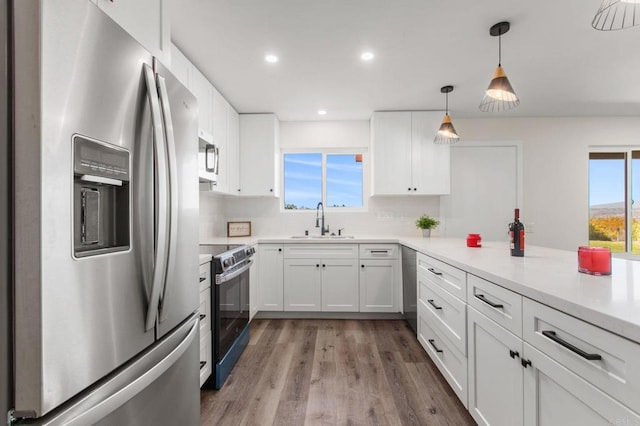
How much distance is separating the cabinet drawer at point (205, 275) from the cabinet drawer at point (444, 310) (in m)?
1.56

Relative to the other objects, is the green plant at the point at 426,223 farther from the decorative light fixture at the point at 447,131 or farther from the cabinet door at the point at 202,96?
the cabinet door at the point at 202,96

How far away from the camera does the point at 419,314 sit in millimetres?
2703

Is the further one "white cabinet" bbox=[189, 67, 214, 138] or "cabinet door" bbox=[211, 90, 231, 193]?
"cabinet door" bbox=[211, 90, 231, 193]

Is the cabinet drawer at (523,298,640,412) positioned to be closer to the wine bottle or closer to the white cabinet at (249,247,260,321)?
the wine bottle

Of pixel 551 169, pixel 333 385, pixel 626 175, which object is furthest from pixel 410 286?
pixel 626 175

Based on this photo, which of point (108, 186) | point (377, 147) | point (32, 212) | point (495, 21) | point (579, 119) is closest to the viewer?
point (32, 212)

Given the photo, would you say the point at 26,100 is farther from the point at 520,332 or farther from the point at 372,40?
the point at 372,40

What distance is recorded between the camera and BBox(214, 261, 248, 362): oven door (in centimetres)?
206

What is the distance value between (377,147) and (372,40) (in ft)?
5.33

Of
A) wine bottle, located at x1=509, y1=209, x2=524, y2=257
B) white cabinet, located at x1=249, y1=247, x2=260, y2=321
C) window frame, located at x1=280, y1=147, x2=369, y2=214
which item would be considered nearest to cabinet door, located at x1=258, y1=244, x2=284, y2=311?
white cabinet, located at x1=249, y1=247, x2=260, y2=321

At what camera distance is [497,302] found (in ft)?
4.49

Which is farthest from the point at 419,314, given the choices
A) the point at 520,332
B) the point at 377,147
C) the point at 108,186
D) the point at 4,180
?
the point at 4,180

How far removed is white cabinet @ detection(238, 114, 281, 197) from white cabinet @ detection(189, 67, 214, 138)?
0.88 m

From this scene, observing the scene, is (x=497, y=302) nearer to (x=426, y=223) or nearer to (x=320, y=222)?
(x=426, y=223)
